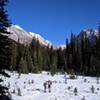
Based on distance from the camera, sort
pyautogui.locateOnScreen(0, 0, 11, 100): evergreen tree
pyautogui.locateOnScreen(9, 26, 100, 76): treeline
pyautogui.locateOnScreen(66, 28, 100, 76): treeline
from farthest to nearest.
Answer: pyautogui.locateOnScreen(66, 28, 100, 76): treeline
pyautogui.locateOnScreen(9, 26, 100, 76): treeline
pyautogui.locateOnScreen(0, 0, 11, 100): evergreen tree

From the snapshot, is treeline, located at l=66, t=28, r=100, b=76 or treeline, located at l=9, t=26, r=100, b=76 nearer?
treeline, located at l=9, t=26, r=100, b=76

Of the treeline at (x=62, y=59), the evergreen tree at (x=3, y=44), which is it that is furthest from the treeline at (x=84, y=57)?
the evergreen tree at (x=3, y=44)

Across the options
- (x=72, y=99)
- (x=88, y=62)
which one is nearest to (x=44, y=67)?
(x=88, y=62)

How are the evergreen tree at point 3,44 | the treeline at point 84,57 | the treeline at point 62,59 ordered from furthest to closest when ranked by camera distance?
the treeline at point 84,57, the treeline at point 62,59, the evergreen tree at point 3,44

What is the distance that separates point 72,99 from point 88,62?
6150 cm

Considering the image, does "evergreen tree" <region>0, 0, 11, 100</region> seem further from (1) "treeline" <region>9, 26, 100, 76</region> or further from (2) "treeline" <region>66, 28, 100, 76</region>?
(2) "treeline" <region>66, 28, 100, 76</region>

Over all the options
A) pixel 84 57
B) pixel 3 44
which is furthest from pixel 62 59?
pixel 3 44

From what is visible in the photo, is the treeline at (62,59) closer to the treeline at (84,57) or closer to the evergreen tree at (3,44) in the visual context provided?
the treeline at (84,57)

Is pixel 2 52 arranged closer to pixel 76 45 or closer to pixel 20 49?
pixel 20 49

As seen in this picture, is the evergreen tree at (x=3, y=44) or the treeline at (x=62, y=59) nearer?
the evergreen tree at (x=3, y=44)

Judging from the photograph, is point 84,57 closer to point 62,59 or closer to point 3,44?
point 62,59

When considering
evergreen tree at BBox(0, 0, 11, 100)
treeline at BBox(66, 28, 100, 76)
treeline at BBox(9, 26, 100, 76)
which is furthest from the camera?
treeline at BBox(66, 28, 100, 76)

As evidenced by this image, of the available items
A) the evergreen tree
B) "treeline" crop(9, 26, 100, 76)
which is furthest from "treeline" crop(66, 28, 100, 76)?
the evergreen tree

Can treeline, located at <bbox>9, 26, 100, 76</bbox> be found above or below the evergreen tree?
above
